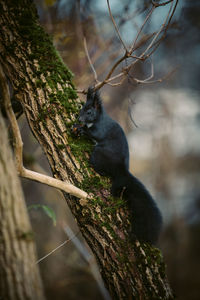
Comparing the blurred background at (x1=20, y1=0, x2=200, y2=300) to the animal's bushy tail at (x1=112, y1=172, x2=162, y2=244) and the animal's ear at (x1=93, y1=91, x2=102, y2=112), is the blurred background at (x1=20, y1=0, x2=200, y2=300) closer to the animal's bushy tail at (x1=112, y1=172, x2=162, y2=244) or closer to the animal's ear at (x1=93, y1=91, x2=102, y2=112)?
the animal's ear at (x1=93, y1=91, x2=102, y2=112)

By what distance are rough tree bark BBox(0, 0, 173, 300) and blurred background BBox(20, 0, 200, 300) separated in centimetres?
102

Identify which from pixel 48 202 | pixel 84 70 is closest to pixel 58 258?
pixel 48 202

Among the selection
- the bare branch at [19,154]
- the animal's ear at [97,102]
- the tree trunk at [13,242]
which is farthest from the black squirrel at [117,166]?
the tree trunk at [13,242]

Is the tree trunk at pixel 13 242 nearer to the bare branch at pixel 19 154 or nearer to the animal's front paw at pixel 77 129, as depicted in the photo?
the bare branch at pixel 19 154

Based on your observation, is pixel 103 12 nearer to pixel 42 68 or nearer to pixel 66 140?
pixel 42 68

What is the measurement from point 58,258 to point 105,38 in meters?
5.91

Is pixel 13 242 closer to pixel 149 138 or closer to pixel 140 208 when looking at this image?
pixel 140 208

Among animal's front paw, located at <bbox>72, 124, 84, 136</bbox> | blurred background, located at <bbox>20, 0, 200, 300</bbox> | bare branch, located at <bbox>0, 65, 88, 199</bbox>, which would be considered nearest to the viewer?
bare branch, located at <bbox>0, 65, 88, 199</bbox>

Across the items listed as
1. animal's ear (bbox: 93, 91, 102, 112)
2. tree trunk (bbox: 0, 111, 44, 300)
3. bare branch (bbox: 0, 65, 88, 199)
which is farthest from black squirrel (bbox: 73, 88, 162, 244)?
tree trunk (bbox: 0, 111, 44, 300)

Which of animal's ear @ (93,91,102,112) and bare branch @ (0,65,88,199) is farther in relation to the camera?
animal's ear @ (93,91,102,112)

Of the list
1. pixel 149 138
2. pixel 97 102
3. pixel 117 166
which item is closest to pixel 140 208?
pixel 117 166

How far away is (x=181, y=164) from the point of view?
30.2 feet

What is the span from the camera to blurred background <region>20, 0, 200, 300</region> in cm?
360

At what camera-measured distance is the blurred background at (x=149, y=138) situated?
142 inches
